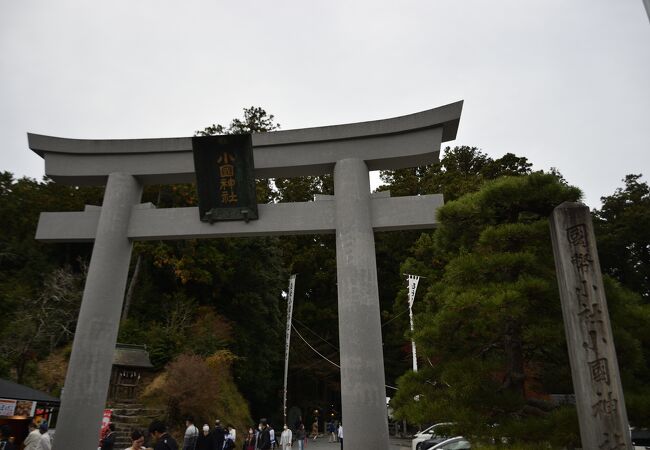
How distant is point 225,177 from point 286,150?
4.56 feet

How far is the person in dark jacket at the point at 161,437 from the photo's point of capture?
5438 millimetres

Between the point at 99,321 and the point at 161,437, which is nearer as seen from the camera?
the point at 161,437

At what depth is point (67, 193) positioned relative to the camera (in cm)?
2369

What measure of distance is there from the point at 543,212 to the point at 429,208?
345cm

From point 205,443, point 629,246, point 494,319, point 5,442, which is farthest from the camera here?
point 629,246

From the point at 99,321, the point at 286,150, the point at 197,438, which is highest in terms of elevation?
the point at 286,150

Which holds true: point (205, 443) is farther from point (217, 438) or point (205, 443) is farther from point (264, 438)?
point (264, 438)

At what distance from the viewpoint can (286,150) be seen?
9430mm

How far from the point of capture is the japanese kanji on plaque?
899 cm

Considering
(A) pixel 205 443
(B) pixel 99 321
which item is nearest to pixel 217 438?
(A) pixel 205 443

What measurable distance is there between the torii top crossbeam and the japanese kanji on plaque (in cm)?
47

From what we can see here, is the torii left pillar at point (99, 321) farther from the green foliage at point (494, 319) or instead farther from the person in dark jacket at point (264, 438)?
the green foliage at point (494, 319)

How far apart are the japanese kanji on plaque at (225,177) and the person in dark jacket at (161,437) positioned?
4344 mm

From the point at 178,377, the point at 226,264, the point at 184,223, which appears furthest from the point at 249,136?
the point at 226,264
